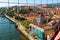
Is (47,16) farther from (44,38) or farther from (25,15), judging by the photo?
(44,38)

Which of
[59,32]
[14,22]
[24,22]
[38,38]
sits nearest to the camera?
[59,32]

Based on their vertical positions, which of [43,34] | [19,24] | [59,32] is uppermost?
[59,32]

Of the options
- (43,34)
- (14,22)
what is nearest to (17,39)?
(43,34)

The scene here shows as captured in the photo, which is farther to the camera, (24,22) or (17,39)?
(24,22)

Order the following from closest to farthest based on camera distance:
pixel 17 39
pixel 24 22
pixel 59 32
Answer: pixel 59 32 < pixel 17 39 < pixel 24 22

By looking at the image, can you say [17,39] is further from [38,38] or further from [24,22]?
[24,22]

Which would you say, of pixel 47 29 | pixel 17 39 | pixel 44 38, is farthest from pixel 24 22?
pixel 44 38

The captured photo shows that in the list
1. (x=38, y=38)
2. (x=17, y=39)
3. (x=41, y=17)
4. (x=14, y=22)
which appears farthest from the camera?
(x=14, y=22)

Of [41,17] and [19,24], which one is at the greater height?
[41,17]

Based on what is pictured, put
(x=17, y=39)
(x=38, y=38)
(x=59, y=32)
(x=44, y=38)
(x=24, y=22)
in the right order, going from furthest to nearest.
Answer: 1. (x=24, y=22)
2. (x=17, y=39)
3. (x=38, y=38)
4. (x=44, y=38)
5. (x=59, y=32)

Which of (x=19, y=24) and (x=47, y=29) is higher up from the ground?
(x=47, y=29)
